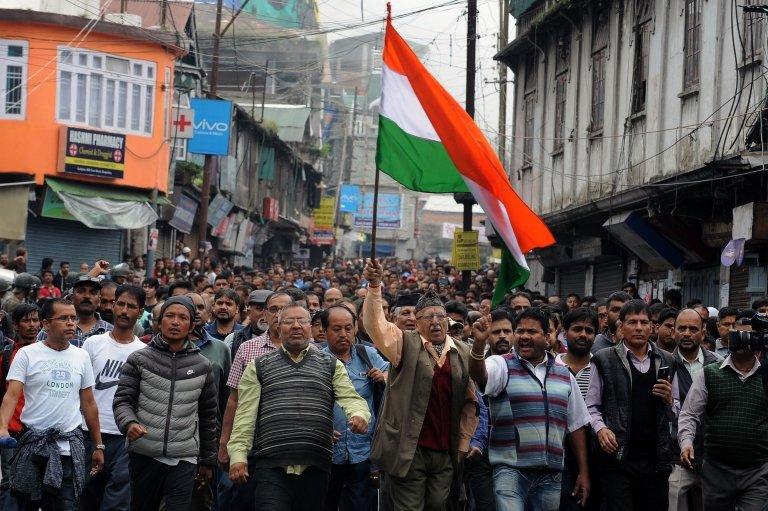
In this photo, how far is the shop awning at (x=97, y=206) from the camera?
3080 cm

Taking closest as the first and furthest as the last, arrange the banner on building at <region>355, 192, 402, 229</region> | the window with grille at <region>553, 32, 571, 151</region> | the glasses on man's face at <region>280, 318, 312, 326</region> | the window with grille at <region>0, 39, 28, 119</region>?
the glasses on man's face at <region>280, 318, 312, 326</region>
the window with grille at <region>553, 32, 571, 151</region>
the window with grille at <region>0, 39, 28, 119</region>
the banner on building at <region>355, 192, 402, 229</region>

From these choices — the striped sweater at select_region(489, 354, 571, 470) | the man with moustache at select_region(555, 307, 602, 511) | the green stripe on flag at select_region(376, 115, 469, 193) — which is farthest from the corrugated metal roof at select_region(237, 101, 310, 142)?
the striped sweater at select_region(489, 354, 571, 470)

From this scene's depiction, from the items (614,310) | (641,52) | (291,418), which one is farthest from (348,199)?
(291,418)

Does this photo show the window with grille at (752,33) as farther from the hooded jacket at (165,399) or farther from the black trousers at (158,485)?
the black trousers at (158,485)

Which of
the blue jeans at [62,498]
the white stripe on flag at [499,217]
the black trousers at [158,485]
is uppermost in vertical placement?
the white stripe on flag at [499,217]

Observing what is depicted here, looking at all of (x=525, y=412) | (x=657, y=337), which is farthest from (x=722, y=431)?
(x=657, y=337)

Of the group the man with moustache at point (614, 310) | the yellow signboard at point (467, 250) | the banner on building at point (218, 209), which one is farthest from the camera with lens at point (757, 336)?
the banner on building at point (218, 209)

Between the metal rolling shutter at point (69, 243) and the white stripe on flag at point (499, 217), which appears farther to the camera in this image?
the metal rolling shutter at point (69, 243)

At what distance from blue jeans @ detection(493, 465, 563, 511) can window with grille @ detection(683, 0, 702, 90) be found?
11998mm

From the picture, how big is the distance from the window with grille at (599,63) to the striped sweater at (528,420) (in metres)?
16.1

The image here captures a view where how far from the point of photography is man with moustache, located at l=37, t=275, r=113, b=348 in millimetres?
10781

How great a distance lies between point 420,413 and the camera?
8680 mm

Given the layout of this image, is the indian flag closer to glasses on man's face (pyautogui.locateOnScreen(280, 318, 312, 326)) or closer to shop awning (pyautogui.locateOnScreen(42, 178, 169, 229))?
glasses on man's face (pyautogui.locateOnScreen(280, 318, 312, 326))

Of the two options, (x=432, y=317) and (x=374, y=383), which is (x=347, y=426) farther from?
(x=432, y=317)
